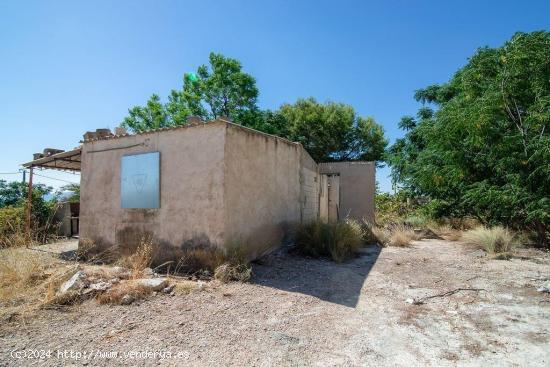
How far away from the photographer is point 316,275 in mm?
5832

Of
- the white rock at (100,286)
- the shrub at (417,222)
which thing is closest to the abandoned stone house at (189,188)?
the white rock at (100,286)

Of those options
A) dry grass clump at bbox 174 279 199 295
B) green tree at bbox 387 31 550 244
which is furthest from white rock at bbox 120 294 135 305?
green tree at bbox 387 31 550 244

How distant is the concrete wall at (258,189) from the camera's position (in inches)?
235

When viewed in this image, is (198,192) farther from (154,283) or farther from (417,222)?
(417,222)

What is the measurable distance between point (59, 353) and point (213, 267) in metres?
2.72

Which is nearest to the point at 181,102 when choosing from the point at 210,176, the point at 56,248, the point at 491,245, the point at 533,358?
the point at 56,248

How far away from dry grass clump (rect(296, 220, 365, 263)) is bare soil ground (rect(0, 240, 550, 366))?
5.41 feet

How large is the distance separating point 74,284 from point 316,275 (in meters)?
3.83

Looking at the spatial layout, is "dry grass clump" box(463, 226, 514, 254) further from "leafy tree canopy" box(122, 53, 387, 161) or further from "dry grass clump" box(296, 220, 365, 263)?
"leafy tree canopy" box(122, 53, 387, 161)

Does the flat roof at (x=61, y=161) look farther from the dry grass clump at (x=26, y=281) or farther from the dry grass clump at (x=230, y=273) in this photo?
the dry grass clump at (x=230, y=273)

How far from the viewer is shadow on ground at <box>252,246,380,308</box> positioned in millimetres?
4844

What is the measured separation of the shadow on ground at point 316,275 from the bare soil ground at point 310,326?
0.03 meters

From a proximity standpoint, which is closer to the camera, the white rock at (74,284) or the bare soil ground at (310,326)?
the bare soil ground at (310,326)

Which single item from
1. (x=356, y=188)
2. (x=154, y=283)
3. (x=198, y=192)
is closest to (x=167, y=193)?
(x=198, y=192)
